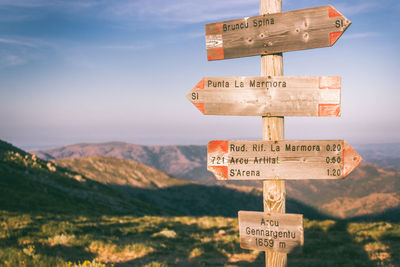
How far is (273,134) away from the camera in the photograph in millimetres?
4211

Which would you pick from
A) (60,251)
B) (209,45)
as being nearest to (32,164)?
(60,251)

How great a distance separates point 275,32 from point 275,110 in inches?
47.6

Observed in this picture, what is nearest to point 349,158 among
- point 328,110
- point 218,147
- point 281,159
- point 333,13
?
point 328,110

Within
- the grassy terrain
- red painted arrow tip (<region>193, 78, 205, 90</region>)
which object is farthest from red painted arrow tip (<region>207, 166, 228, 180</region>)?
the grassy terrain

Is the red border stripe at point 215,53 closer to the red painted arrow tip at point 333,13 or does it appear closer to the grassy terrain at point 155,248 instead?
the red painted arrow tip at point 333,13

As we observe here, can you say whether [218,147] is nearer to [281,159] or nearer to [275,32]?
[281,159]

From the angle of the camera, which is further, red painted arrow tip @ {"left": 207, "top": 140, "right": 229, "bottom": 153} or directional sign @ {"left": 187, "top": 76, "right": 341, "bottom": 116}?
Result: red painted arrow tip @ {"left": 207, "top": 140, "right": 229, "bottom": 153}

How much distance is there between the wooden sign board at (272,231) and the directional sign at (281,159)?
62 cm

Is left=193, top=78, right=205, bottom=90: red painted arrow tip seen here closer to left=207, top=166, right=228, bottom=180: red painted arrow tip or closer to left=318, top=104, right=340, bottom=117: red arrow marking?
left=207, top=166, right=228, bottom=180: red painted arrow tip

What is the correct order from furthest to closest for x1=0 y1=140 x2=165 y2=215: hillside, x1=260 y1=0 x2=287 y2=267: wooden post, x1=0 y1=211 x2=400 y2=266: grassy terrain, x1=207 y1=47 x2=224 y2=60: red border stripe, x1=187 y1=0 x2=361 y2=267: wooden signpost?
x1=0 y1=140 x2=165 y2=215: hillside → x1=0 y1=211 x2=400 y2=266: grassy terrain → x1=207 y1=47 x2=224 y2=60: red border stripe → x1=260 y1=0 x2=287 y2=267: wooden post → x1=187 y1=0 x2=361 y2=267: wooden signpost

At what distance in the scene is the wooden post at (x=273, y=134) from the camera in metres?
4.16

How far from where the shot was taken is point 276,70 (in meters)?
4.27

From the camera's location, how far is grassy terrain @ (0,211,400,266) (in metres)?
7.73

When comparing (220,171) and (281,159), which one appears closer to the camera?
(281,159)
